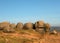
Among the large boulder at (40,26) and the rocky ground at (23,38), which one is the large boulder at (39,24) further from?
the rocky ground at (23,38)

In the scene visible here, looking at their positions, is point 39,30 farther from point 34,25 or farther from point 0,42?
point 0,42

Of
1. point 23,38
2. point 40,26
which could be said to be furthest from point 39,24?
point 23,38

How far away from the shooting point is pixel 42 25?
1422 inches

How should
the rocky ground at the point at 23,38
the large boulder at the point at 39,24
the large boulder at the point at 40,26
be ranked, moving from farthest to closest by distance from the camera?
the large boulder at the point at 39,24 → the large boulder at the point at 40,26 → the rocky ground at the point at 23,38

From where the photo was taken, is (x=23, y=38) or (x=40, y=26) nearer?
(x=23, y=38)

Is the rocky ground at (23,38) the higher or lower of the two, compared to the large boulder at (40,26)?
lower

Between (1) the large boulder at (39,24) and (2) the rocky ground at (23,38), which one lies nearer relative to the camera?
(2) the rocky ground at (23,38)

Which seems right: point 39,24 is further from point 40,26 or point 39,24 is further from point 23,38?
point 23,38

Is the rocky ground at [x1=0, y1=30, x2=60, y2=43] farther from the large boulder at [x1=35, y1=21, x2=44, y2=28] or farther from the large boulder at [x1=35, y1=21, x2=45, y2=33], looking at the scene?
the large boulder at [x1=35, y1=21, x2=44, y2=28]

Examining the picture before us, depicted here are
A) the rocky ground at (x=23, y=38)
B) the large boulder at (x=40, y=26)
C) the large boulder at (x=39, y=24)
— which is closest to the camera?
the rocky ground at (x=23, y=38)

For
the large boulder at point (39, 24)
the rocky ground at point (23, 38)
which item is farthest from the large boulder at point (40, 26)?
the rocky ground at point (23, 38)

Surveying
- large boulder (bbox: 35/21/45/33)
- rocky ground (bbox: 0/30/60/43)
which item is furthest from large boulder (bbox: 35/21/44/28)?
rocky ground (bbox: 0/30/60/43)

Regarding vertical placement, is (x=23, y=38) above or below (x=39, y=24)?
below

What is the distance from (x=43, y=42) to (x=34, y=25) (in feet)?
45.0
